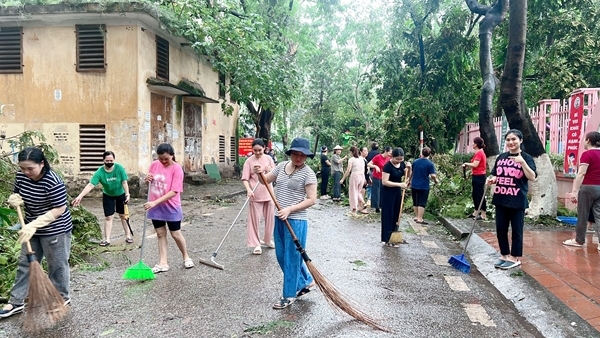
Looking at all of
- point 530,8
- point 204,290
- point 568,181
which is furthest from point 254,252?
point 530,8

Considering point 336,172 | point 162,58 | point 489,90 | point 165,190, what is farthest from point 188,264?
point 162,58

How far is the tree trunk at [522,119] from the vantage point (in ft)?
28.4

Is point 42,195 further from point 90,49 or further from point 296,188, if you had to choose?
point 90,49

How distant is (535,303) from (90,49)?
41.9 ft

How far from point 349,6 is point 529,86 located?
8.96 m

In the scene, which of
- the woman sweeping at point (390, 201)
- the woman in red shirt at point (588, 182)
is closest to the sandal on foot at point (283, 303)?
the woman sweeping at point (390, 201)

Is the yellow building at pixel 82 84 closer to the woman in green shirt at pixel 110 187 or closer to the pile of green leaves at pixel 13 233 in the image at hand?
the pile of green leaves at pixel 13 233

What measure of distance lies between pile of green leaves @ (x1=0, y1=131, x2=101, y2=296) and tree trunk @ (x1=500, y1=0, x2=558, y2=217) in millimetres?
7907

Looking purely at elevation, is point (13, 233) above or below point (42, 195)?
below

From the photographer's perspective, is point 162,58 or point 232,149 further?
point 232,149

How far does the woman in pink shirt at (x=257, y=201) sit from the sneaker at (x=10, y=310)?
308 cm

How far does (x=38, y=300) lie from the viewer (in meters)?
3.63

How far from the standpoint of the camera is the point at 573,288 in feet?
15.7

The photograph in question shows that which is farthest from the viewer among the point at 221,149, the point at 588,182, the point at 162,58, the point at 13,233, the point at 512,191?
the point at 221,149
